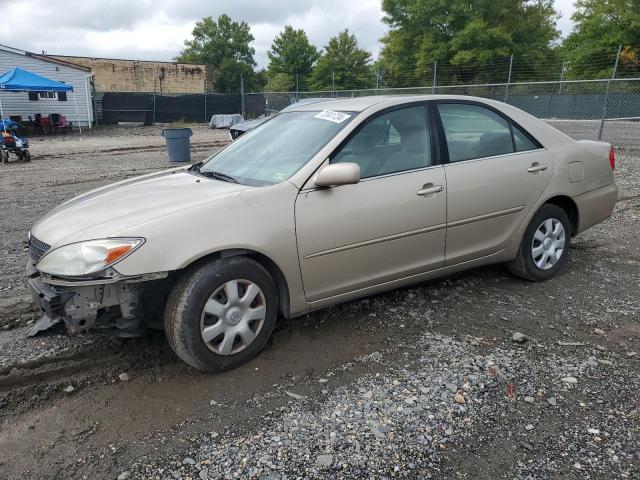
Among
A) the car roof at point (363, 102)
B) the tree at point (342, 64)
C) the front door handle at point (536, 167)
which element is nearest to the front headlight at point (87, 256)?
the car roof at point (363, 102)

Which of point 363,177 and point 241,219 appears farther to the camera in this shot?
point 363,177

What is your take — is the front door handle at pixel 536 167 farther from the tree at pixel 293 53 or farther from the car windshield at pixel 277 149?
the tree at pixel 293 53

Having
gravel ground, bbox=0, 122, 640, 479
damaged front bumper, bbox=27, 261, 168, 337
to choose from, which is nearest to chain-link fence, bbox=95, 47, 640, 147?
gravel ground, bbox=0, 122, 640, 479

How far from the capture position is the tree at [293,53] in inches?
2258

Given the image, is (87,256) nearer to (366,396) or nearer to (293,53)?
(366,396)

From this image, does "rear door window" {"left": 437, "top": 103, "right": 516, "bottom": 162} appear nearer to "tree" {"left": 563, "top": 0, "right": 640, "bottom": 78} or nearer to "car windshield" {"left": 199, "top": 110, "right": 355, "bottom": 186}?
"car windshield" {"left": 199, "top": 110, "right": 355, "bottom": 186}

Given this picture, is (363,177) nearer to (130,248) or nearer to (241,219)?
(241,219)

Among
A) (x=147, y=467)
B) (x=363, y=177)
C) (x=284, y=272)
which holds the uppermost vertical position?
(x=363, y=177)

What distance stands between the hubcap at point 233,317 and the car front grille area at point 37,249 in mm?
1011

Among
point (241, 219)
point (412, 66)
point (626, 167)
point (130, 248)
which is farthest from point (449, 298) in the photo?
point (412, 66)

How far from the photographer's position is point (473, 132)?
3.94 meters

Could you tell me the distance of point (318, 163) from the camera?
3.24 m

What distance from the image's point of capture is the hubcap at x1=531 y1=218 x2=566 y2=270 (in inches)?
168

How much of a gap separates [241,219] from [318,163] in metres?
0.67
